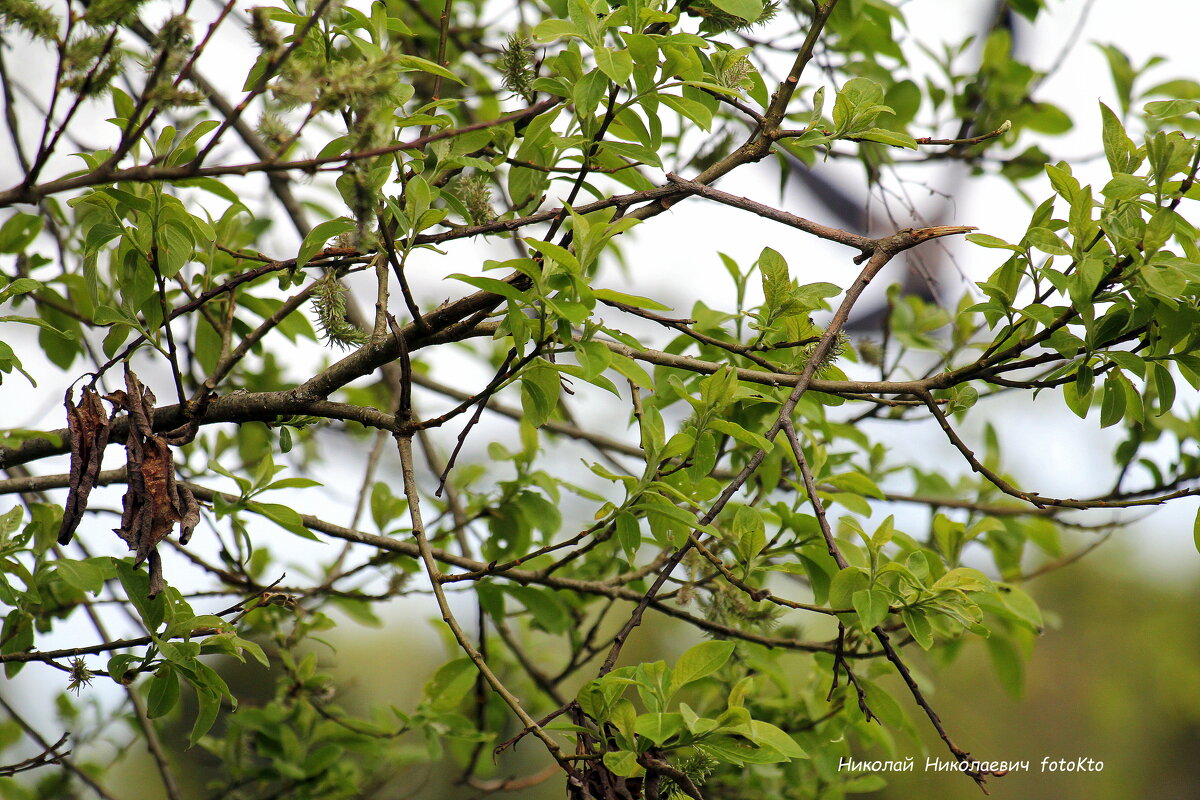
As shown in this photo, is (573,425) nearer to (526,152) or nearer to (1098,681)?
(526,152)

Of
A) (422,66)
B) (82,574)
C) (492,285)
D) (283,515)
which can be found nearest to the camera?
(492,285)

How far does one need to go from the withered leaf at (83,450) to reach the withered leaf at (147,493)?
28 mm

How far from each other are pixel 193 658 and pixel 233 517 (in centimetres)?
33

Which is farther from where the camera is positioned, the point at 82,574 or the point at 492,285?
the point at 82,574

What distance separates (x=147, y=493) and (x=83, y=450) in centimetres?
10

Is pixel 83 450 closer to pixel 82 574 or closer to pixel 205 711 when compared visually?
pixel 82 574

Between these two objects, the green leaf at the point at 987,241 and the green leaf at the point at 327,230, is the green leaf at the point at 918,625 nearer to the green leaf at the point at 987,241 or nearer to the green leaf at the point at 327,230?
the green leaf at the point at 987,241

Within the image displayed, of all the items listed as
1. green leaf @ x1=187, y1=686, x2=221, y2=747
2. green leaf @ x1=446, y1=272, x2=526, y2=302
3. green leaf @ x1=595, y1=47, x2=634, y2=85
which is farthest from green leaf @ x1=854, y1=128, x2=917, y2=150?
green leaf @ x1=187, y1=686, x2=221, y2=747

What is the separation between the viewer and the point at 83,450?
3.30 ft

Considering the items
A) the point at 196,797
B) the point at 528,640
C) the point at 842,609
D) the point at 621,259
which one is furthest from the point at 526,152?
the point at 196,797

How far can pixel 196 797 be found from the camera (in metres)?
3.91

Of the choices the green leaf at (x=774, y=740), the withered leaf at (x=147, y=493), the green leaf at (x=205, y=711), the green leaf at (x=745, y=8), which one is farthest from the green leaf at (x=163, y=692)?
the green leaf at (x=745, y=8)

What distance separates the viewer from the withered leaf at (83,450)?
990mm

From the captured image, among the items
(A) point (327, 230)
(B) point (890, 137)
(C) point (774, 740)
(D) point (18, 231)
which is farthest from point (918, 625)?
(D) point (18, 231)
